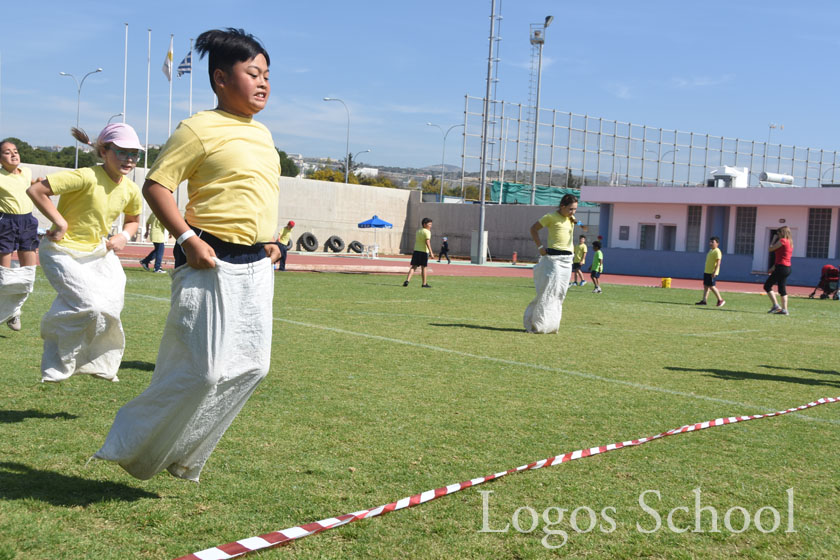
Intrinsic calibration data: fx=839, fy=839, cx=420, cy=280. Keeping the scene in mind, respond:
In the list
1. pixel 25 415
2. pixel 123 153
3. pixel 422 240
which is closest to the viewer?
pixel 25 415

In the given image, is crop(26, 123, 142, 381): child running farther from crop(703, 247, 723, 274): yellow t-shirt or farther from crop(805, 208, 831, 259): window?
crop(805, 208, 831, 259): window

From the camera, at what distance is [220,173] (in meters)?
3.84

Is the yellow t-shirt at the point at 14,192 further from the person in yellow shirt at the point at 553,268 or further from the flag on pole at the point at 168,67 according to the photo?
the flag on pole at the point at 168,67

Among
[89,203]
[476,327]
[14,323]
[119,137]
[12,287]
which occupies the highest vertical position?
[119,137]

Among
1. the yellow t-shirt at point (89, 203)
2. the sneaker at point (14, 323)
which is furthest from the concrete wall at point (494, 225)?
the yellow t-shirt at point (89, 203)

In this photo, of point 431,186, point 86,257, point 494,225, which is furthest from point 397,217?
point 431,186

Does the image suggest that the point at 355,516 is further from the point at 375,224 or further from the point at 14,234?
the point at 375,224

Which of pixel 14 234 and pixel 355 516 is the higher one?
pixel 14 234

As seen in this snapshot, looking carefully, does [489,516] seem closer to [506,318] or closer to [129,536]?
[129,536]

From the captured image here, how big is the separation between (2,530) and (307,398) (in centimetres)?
325

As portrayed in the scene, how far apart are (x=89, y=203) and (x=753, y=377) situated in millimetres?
6810

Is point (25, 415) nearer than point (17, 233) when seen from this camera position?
Yes

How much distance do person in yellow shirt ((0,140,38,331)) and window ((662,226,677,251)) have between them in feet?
124

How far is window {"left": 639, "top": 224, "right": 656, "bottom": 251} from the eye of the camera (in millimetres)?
43938
